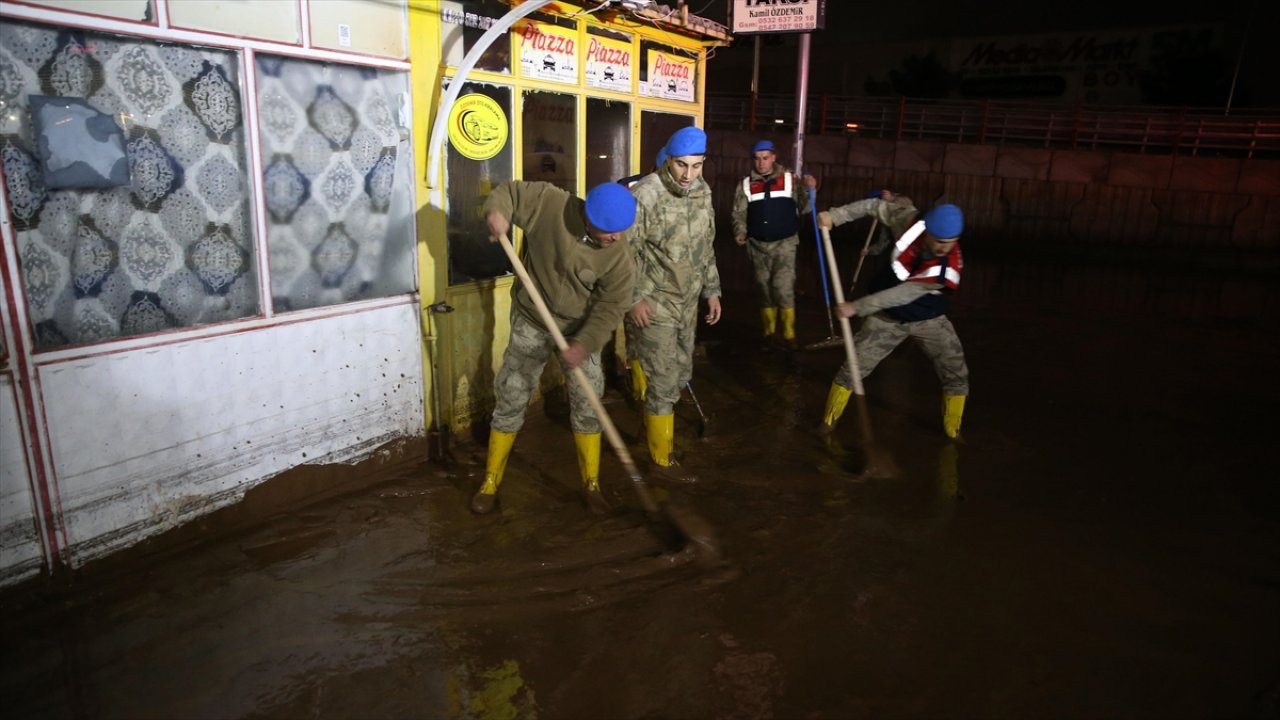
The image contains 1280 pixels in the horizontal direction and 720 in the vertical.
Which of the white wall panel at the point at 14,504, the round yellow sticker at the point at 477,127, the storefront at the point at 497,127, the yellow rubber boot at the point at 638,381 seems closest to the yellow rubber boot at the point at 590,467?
the storefront at the point at 497,127

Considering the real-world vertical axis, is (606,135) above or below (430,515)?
above

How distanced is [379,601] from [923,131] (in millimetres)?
19954

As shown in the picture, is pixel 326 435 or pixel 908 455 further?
pixel 908 455

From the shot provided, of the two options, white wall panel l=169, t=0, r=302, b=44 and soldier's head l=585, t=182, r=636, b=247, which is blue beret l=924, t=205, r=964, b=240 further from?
white wall panel l=169, t=0, r=302, b=44

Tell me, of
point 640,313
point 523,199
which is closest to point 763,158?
point 640,313

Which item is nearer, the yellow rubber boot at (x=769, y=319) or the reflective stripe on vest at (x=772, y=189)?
the reflective stripe on vest at (x=772, y=189)

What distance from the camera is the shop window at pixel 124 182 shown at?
3.15m

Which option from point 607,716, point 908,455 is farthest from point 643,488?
point 908,455

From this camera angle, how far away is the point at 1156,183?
16406 mm

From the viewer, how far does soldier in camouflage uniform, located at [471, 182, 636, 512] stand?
13.2 feet

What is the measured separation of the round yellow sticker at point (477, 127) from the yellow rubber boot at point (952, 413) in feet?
11.9

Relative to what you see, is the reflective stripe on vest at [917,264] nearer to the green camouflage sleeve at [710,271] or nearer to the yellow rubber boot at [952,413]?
the yellow rubber boot at [952,413]

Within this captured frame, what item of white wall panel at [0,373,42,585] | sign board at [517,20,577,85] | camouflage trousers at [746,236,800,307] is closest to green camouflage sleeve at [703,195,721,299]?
sign board at [517,20,577,85]

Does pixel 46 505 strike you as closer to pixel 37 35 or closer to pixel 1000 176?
pixel 37 35
